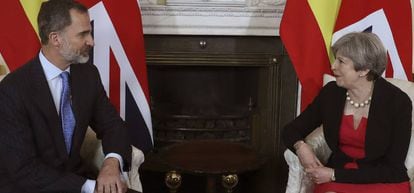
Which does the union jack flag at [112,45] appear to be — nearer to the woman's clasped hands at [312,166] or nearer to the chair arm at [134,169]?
the chair arm at [134,169]

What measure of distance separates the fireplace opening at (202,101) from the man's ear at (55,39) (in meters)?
1.48

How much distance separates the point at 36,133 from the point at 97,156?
16.4 inches

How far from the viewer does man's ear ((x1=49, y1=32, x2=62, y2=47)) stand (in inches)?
71.4

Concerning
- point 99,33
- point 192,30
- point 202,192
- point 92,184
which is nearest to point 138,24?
point 99,33

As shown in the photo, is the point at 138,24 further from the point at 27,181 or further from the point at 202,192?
the point at 202,192

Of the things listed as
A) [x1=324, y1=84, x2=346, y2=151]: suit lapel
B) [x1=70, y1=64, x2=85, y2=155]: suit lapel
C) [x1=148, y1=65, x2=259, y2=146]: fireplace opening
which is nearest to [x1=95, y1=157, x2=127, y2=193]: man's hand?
[x1=70, y1=64, x2=85, y2=155]: suit lapel

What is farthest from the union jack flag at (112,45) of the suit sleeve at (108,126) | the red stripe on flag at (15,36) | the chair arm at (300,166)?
the chair arm at (300,166)

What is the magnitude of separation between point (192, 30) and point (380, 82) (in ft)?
4.04

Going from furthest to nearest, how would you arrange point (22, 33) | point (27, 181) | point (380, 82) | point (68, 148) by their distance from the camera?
point (22, 33) < point (380, 82) < point (68, 148) < point (27, 181)

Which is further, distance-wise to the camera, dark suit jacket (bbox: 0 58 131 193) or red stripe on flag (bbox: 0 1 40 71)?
red stripe on flag (bbox: 0 1 40 71)

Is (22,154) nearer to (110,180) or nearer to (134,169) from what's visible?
(110,180)

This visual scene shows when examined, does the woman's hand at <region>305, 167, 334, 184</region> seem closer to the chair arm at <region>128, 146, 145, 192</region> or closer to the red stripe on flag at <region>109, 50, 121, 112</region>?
the chair arm at <region>128, 146, 145, 192</region>

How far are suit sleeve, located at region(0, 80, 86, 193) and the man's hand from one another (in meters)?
0.09

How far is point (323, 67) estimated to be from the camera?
8.67 ft
